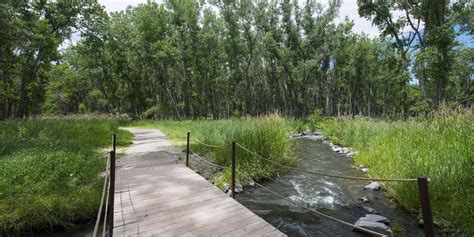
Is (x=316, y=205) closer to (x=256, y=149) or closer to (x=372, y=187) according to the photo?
(x=372, y=187)

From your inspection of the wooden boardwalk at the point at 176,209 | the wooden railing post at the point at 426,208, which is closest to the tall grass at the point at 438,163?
the wooden railing post at the point at 426,208

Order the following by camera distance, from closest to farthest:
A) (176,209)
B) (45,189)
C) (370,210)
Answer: (176,209) < (45,189) < (370,210)

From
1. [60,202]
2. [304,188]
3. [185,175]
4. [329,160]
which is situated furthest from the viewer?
[329,160]

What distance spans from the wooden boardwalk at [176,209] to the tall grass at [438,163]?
290 cm

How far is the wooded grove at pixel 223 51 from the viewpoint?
48.4 ft

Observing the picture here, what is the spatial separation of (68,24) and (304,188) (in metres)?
20.3

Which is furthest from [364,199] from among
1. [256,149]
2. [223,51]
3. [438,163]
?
[223,51]

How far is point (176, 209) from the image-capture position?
367cm

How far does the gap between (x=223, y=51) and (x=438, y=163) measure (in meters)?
32.2

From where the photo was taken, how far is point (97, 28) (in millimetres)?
16938

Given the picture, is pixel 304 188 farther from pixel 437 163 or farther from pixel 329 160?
pixel 329 160

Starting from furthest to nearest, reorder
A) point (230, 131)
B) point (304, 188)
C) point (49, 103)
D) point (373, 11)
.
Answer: point (49, 103) < point (373, 11) < point (230, 131) < point (304, 188)

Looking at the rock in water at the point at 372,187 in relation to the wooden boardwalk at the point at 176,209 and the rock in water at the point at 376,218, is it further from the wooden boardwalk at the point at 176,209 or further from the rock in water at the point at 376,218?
the wooden boardwalk at the point at 176,209

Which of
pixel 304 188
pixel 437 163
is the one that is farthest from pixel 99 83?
pixel 437 163
